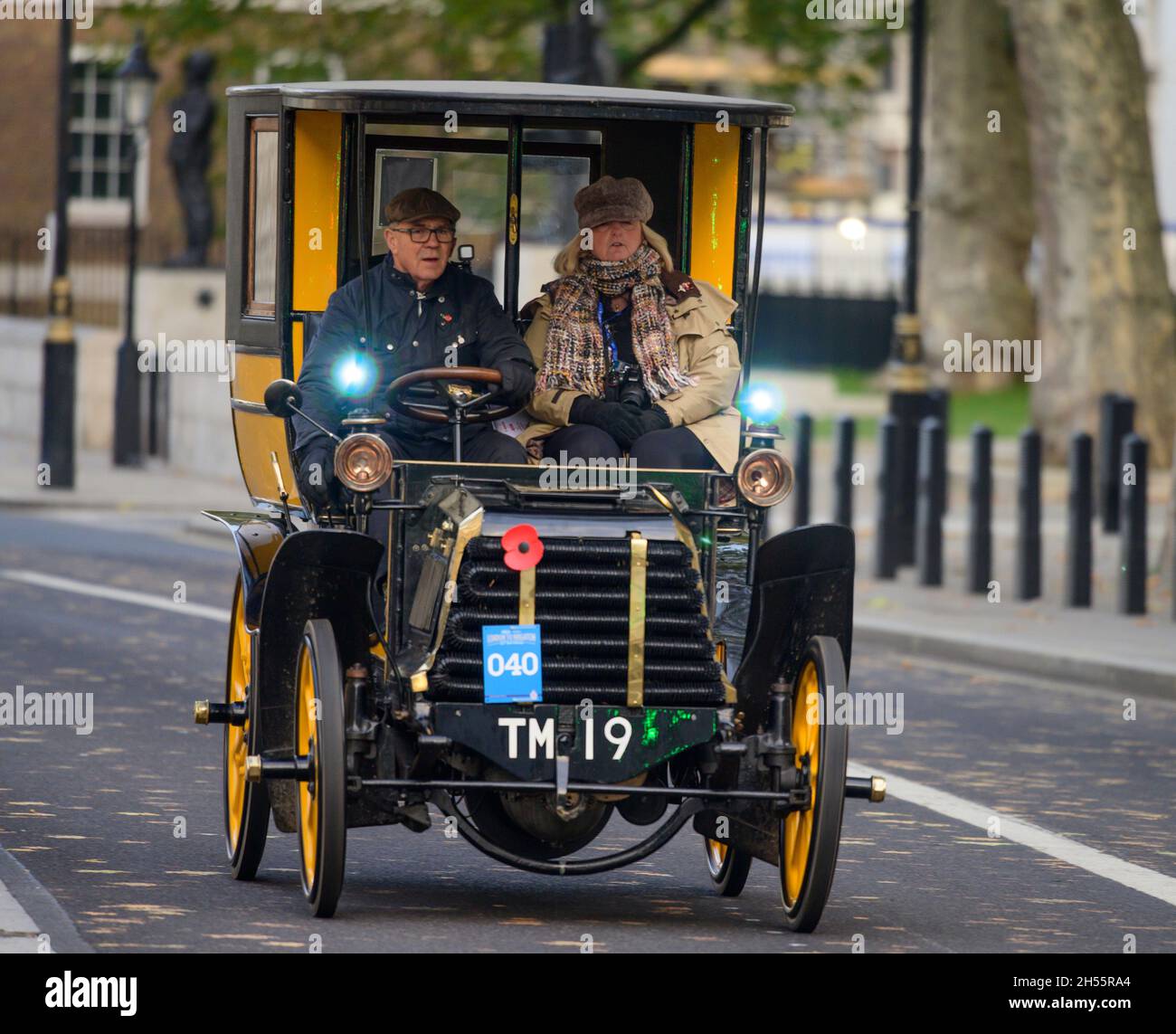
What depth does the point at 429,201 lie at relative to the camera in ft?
26.9

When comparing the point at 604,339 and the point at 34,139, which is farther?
the point at 34,139

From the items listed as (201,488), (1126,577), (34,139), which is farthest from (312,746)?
(34,139)

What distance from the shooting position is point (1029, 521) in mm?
16812

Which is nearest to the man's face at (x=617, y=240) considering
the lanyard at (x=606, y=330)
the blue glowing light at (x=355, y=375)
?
the lanyard at (x=606, y=330)

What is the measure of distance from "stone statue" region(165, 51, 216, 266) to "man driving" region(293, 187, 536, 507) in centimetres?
2022

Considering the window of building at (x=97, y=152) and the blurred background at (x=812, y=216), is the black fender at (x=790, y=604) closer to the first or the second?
the blurred background at (x=812, y=216)

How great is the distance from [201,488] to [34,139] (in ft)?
59.9

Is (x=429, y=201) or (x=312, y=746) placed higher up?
(x=429, y=201)

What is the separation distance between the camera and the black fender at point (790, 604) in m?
7.30

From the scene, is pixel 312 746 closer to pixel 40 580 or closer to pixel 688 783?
pixel 688 783

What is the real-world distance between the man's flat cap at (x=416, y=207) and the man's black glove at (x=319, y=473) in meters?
0.87

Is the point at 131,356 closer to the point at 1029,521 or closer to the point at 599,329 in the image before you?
the point at 1029,521

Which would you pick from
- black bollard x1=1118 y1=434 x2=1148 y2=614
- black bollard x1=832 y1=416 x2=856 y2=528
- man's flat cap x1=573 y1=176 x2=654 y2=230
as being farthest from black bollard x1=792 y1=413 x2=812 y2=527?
man's flat cap x1=573 y1=176 x2=654 y2=230

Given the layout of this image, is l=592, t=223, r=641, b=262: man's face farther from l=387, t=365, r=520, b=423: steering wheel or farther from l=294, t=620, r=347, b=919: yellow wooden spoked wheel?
l=294, t=620, r=347, b=919: yellow wooden spoked wheel
